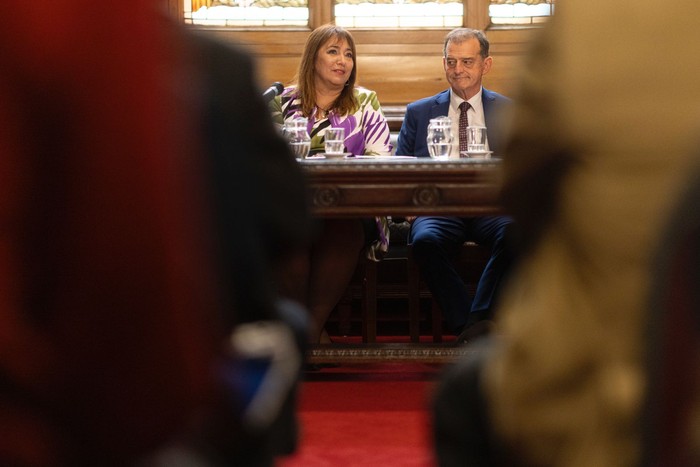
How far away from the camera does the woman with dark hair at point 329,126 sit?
5.04 meters

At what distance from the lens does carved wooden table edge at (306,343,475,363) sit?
466cm

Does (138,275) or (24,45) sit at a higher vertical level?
(24,45)

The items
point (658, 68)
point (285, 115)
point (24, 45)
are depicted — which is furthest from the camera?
point (285, 115)

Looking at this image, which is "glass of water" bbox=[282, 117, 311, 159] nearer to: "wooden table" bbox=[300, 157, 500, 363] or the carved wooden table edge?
"wooden table" bbox=[300, 157, 500, 363]

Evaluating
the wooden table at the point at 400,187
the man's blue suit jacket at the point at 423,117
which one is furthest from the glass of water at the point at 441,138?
the man's blue suit jacket at the point at 423,117

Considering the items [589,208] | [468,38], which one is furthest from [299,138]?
[589,208]

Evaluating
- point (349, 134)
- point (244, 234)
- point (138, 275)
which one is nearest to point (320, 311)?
point (349, 134)

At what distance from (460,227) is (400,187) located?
754mm

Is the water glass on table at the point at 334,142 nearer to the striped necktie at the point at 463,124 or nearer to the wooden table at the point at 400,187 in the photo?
the wooden table at the point at 400,187

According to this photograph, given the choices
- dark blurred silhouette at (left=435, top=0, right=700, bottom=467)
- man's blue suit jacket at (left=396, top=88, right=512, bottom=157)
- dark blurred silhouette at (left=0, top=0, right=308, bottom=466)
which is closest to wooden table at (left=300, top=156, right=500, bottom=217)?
man's blue suit jacket at (left=396, top=88, right=512, bottom=157)

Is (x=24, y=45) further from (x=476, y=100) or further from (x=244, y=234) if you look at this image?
(x=476, y=100)

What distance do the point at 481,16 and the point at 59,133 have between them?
24.2 ft

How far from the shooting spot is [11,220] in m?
1.00

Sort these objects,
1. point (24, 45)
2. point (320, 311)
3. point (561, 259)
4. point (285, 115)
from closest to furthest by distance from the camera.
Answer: point (24, 45) → point (561, 259) → point (320, 311) → point (285, 115)
